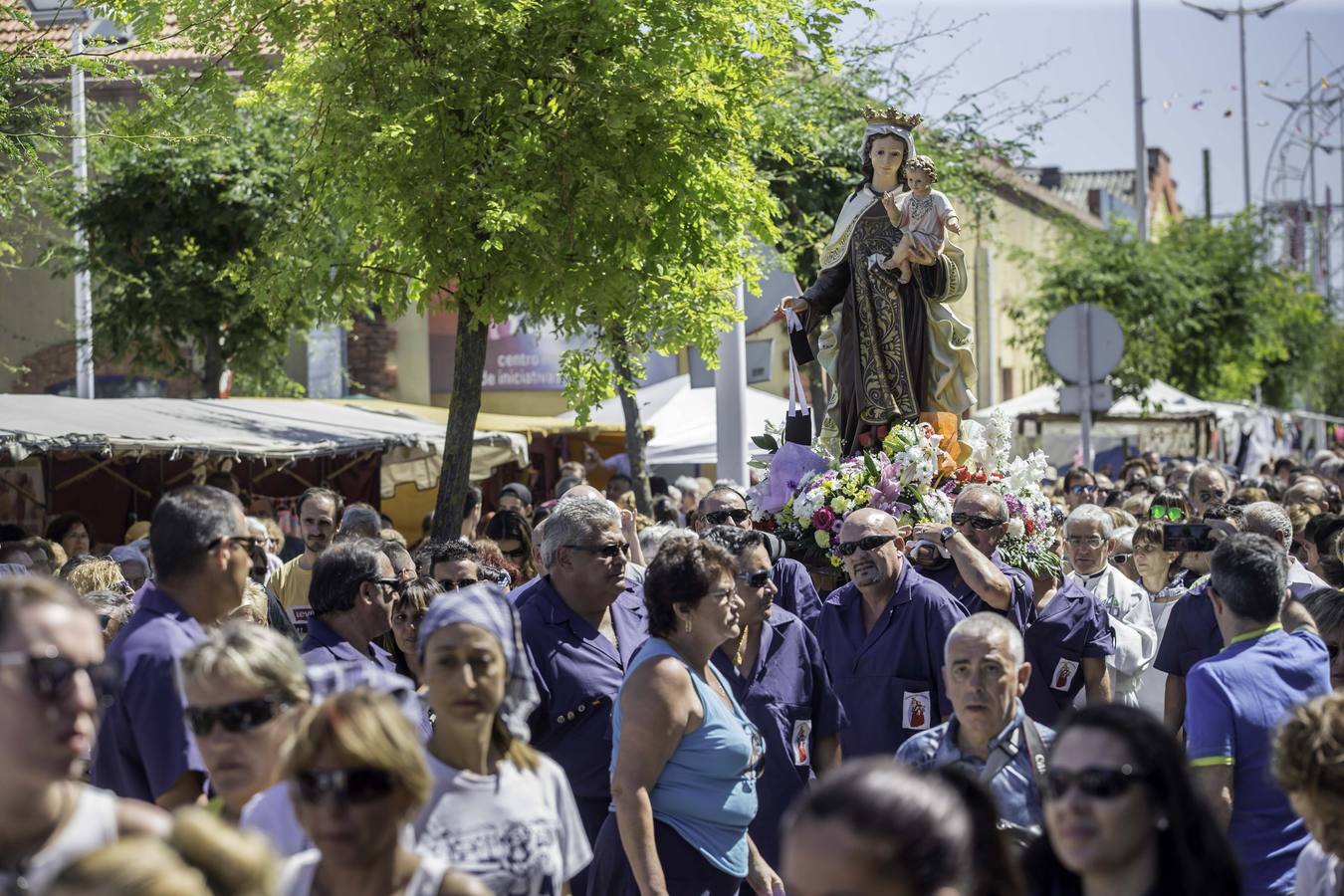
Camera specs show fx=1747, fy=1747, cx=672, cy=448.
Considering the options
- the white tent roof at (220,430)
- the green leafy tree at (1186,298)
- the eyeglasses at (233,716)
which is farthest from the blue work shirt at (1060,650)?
the green leafy tree at (1186,298)

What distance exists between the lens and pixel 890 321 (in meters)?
10.2

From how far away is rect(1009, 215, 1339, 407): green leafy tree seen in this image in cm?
3362

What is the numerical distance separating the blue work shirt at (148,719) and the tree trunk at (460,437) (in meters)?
6.65

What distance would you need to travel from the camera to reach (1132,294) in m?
33.7

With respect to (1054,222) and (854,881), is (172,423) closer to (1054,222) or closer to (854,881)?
(854,881)

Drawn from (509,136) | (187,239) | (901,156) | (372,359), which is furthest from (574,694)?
(372,359)

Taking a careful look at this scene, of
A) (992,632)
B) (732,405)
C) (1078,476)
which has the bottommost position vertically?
(992,632)

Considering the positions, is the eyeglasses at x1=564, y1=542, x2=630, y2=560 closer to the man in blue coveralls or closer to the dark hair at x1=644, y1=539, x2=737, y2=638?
the dark hair at x1=644, y1=539, x2=737, y2=638

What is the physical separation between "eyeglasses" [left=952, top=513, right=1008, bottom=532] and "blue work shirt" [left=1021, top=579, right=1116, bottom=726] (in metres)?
0.72

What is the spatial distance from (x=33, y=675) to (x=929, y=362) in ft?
24.2

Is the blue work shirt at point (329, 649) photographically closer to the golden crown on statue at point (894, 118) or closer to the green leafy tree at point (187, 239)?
the golden crown on statue at point (894, 118)

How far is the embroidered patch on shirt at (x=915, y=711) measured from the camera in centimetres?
655

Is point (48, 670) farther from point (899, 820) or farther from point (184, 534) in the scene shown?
point (899, 820)

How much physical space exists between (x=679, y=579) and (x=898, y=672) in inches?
64.4
